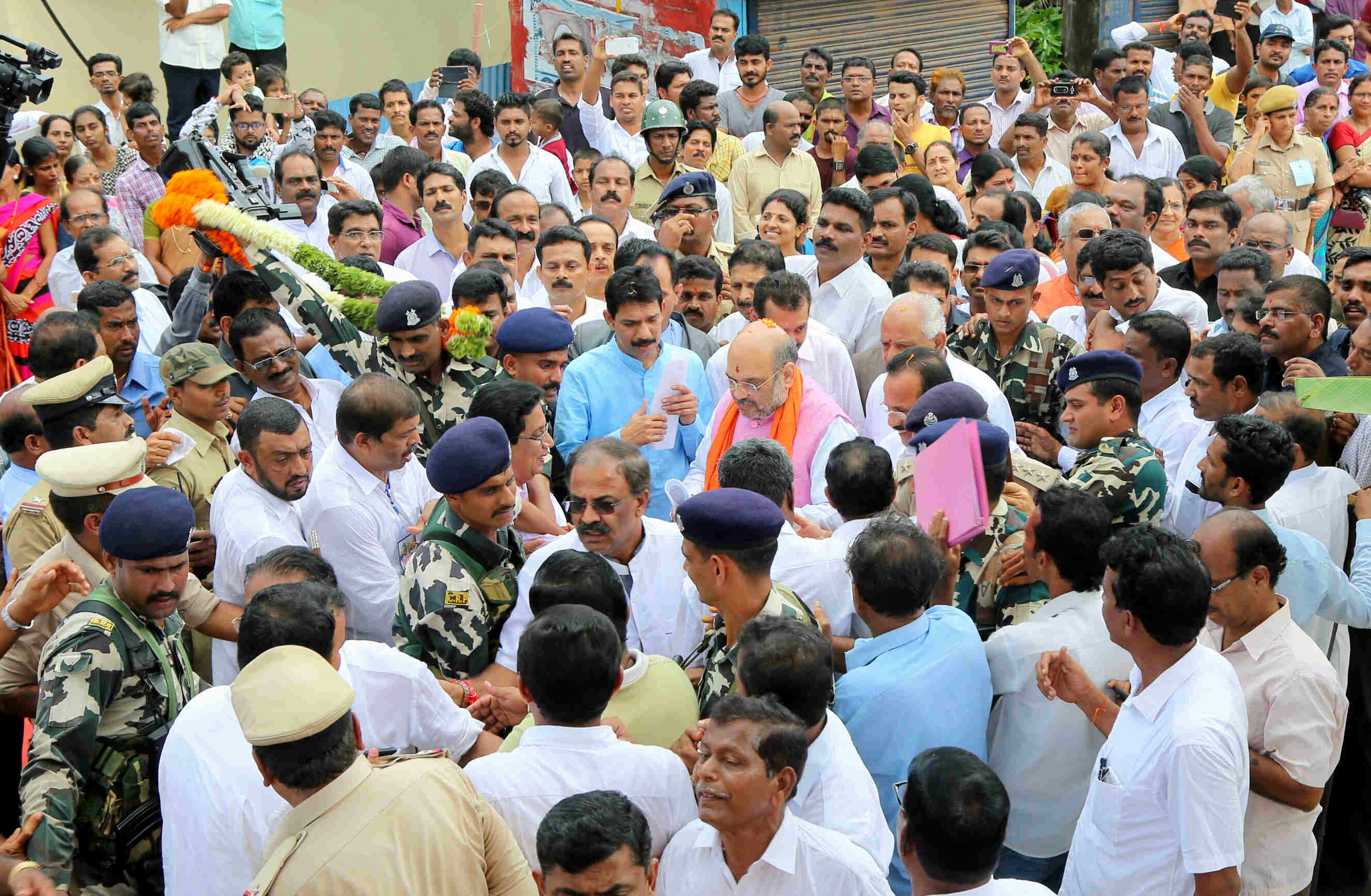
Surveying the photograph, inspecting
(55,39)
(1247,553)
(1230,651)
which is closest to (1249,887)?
(1230,651)

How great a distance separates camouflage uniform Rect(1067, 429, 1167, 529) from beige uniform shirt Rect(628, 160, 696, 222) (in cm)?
526

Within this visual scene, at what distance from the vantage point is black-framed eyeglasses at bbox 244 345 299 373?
5199 millimetres

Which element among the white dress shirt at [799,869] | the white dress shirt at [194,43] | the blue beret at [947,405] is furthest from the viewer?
the white dress shirt at [194,43]

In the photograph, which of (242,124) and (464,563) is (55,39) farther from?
(464,563)

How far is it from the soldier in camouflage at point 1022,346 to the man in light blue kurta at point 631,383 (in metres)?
1.45

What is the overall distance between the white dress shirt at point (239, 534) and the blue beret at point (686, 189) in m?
4.04

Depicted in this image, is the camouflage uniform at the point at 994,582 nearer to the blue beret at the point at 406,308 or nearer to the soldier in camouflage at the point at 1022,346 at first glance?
the soldier in camouflage at the point at 1022,346

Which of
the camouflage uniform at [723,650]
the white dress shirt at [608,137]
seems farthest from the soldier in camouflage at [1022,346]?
the white dress shirt at [608,137]

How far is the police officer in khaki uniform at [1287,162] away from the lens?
9555 mm

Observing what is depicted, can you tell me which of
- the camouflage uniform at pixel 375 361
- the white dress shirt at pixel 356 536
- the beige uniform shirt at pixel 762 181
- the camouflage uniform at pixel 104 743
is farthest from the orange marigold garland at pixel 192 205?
the beige uniform shirt at pixel 762 181

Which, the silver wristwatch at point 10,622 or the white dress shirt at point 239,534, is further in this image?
the white dress shirt at point 239,534

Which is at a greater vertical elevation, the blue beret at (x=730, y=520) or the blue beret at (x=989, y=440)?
the blue beret at (x=730, y=520)

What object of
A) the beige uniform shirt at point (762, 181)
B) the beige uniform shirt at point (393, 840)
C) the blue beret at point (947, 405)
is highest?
the beige uniform shirt at point (393, 840)

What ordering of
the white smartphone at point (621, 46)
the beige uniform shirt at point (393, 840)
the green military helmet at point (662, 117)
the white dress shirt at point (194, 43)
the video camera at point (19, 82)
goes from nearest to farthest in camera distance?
the beige uniform shirt at point (393, 840) → the video camera at point (19, 82) → the green military helmet at point (662, 117) → the white smartphone at point (621, 46) → the white dress shirt at point (194, 43)
